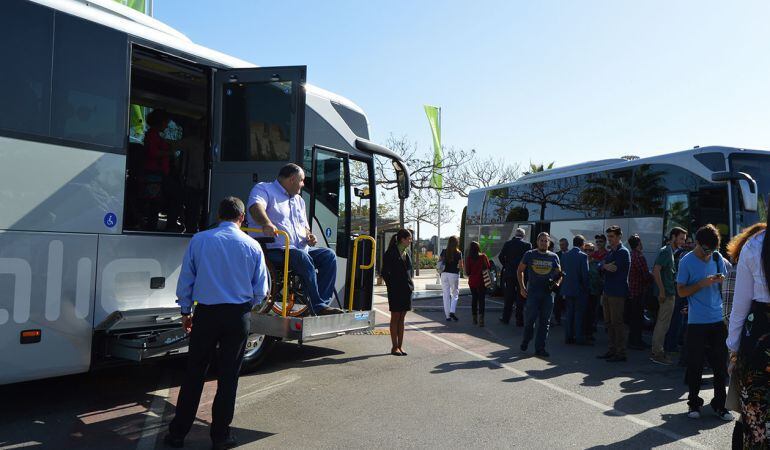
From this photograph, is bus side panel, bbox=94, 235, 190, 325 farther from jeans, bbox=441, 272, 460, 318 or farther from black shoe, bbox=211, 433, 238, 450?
jeans, bbox=441, 272, 460, 318

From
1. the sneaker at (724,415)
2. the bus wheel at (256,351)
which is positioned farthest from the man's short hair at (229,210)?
A: the sneaker at (724,415)

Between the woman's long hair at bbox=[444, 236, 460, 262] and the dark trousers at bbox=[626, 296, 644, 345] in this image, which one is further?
the woman's long hair at bbox=[444, 236, 460, 262]

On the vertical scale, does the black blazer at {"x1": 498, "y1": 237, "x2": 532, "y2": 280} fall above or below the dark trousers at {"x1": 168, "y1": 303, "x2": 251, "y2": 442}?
above

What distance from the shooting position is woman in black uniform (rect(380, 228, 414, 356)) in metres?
9.24

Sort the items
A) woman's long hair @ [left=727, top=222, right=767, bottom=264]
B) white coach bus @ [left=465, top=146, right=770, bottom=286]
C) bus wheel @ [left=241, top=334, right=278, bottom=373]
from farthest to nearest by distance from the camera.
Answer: white coach bus @ [left=465, top=146, right=770, bottom=286] < bus wheel @ [left=241, top=334, right=278, bottom=373] < woman's long hair @ [left=727, top=222, right=767, bottom=264]

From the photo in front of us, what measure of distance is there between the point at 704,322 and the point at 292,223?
439 cm

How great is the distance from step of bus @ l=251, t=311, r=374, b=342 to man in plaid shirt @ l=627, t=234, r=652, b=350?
19.3 ft

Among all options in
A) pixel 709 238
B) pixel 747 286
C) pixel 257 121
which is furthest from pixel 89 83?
pixel 709 238

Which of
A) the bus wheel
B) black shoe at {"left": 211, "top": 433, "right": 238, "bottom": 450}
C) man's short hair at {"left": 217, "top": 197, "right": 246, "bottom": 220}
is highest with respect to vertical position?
man's short hair at {"left": 217, "top": 197, "right": 246, "bottom": 220}

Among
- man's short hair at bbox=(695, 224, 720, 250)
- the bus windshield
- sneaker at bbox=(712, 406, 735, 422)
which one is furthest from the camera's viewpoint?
the bus windshield

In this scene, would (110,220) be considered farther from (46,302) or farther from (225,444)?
(225,444)

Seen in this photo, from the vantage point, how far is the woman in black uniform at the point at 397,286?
30.3 ft

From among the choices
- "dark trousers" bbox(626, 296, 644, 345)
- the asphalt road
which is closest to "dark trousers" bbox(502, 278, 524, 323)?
"dark trousers" bbox(626, 296, 644, 345)

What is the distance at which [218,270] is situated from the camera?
4.78 meters
